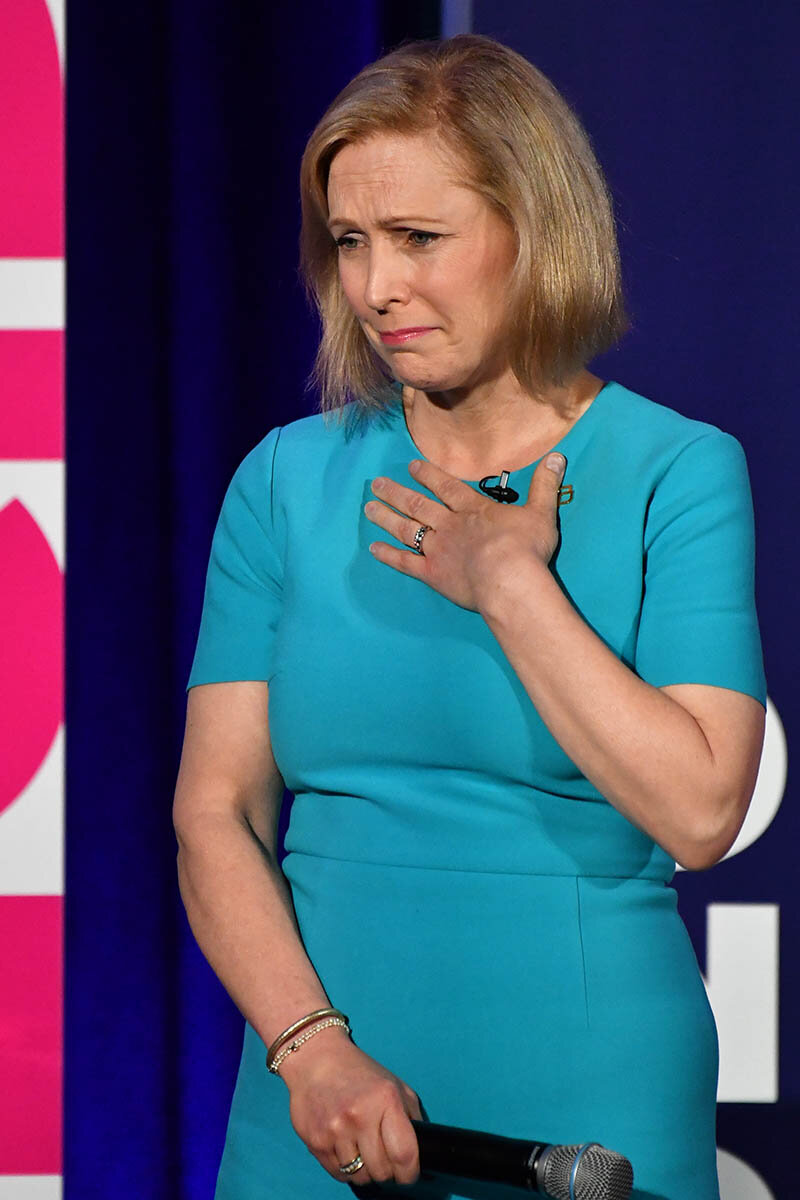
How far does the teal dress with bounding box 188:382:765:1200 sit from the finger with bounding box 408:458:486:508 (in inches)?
2.1

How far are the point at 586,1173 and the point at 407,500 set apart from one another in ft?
1.79

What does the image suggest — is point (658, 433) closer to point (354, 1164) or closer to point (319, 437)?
point (319, 437)

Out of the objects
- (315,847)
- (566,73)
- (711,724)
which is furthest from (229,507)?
(566,73)

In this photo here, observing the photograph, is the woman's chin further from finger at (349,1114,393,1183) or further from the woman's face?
finger at (349,1114,393,1183)

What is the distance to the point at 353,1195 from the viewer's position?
115 centimetres

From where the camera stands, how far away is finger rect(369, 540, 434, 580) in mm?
1196

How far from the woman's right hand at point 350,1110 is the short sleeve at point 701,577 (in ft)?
1.18

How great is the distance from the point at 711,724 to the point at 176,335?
4.04 ft

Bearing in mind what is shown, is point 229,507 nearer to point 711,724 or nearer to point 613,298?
point 613,298

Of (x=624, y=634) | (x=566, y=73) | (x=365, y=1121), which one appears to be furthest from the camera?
(x=566, y=73)

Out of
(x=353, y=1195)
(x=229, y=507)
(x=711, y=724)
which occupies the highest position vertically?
(x=229, y=507)

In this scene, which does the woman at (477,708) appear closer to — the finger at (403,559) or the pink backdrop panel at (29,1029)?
the finger at (403,559)

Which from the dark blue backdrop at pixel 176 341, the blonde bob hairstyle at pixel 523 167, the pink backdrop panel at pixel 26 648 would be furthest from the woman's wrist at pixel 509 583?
the pink backdrop panel at pixel 26 648

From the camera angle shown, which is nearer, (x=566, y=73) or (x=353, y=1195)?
(x=353, y=1195)
